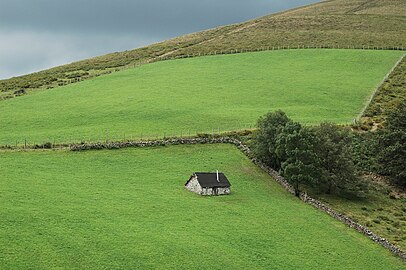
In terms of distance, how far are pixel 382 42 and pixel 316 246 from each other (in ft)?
335

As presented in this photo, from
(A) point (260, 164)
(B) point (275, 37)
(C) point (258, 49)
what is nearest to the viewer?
(A) point (260, 164)

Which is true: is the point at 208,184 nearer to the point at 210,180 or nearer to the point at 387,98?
the point at 210,180

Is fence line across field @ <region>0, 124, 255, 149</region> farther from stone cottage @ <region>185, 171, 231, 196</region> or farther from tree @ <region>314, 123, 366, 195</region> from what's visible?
stone cottage @ <region>185, 171, 231, 196</region>

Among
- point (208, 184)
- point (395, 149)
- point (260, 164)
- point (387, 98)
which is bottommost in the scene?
point (208, 184)

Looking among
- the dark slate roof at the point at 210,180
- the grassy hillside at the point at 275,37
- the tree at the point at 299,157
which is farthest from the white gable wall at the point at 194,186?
the grassy hillside at the point at 275,37

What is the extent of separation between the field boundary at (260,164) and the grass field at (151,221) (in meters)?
0.85

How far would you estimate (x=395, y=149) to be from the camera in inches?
2712

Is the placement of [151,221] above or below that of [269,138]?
below

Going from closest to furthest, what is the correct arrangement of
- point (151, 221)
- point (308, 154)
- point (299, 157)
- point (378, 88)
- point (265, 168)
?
point (151, 221)
point (308, 154)
point (299, 157)
point (265, 168)
point (378, 88)

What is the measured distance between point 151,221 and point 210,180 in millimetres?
13410

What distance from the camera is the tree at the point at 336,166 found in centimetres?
6456

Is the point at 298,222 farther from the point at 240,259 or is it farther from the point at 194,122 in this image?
the point at 194,122

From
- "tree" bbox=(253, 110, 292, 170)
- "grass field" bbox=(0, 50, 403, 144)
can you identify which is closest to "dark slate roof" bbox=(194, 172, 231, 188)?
"tree" bbox=(253, 110, 292, 170)

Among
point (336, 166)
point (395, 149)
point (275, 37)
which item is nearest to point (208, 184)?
point (336, 166)
